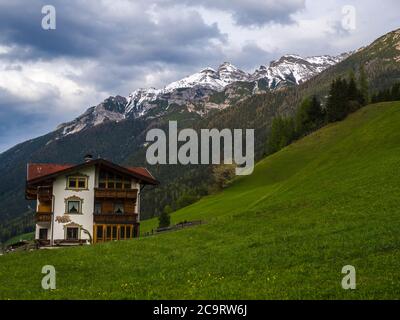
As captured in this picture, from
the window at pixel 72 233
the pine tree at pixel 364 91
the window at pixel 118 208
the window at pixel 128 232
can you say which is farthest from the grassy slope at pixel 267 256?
the pine tree at pixel 364 91

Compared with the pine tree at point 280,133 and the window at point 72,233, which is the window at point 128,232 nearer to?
the window at point 72,233

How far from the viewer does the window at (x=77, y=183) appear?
236 feet

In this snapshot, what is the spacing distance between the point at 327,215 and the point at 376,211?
404 cm

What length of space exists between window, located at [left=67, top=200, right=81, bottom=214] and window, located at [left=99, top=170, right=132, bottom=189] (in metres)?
3.70

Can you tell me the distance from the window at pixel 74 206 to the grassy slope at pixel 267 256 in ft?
79.0

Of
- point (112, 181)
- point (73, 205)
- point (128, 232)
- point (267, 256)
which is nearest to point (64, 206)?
point (73, 205)

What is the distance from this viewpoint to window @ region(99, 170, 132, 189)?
73.1 meters

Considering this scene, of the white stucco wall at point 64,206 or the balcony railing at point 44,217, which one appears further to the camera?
the white stucco wall at point 64,206

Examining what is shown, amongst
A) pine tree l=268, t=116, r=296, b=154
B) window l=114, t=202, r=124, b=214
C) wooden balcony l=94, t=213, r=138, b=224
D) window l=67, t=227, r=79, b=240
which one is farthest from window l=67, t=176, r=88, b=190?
pine tree l=268, t=116, r=296, b=154

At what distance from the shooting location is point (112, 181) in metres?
73.4

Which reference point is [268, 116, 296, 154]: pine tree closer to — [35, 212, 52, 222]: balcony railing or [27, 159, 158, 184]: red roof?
[27, 159, 158, 184]: red roof

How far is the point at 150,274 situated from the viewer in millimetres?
31422
